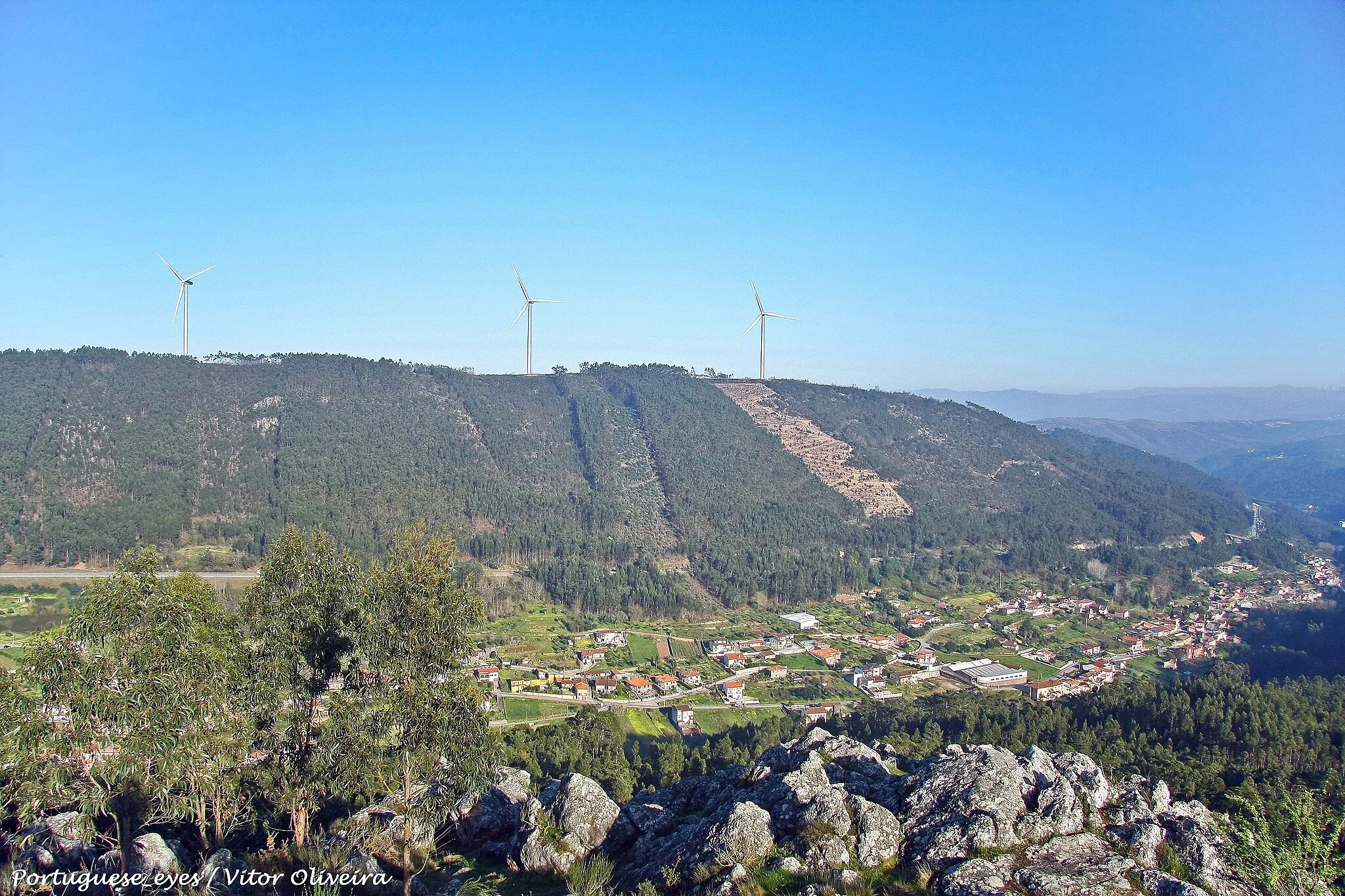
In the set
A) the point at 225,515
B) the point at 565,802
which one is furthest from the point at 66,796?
the point at 225,515

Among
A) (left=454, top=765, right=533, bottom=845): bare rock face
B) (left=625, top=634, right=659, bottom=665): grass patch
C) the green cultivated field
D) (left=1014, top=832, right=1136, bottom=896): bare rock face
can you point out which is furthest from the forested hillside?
Result: (left=1014, top=832, right=1136, bottom=896): bare rock face

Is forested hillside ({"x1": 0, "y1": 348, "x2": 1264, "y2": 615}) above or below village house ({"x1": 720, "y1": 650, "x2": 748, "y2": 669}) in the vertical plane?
above

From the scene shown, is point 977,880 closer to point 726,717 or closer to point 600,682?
point 726,717

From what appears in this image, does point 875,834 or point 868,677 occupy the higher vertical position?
point 875,834

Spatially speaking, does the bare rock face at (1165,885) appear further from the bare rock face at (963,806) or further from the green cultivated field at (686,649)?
the green cultivated field at (686,649)

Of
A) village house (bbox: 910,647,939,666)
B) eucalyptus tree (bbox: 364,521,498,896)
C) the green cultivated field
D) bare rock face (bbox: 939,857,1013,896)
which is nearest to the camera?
bare rock face (bbox: 939,857,1013,896)

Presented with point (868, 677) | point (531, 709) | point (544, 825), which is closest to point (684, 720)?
point (531, 709)

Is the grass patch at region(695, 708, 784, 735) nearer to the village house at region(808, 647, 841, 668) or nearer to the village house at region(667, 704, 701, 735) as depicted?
the village house at region(667, 704, 701, 735)
